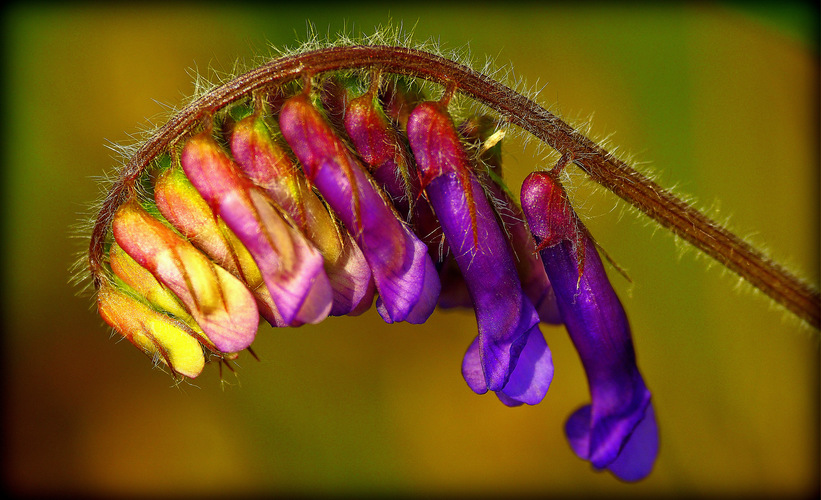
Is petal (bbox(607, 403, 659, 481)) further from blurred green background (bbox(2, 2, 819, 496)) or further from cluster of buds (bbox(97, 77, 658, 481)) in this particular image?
blurred green background (bbox(2, 2, 819, 496))

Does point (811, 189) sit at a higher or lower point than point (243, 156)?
higher

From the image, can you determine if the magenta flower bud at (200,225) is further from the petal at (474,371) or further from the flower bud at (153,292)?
the petal at (474,371)

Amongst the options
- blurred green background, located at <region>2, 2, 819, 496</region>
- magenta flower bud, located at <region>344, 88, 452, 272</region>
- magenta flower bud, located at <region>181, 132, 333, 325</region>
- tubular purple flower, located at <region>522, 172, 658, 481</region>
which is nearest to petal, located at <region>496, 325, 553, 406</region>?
tubular purple flower, located at <region>522, 172, 658, 481</region>

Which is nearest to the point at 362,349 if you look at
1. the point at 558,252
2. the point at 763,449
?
the point at 763,449

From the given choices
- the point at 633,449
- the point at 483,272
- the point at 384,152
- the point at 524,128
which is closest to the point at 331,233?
the point at 384,152

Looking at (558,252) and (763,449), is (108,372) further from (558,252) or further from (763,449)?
(763,449)

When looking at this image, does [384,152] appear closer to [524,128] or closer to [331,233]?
[331,233]

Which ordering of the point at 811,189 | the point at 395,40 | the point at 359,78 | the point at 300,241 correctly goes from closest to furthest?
1. the point at 300,241
2. the point at 359,78
3. the point at 395,40
4. the point at 811,189
